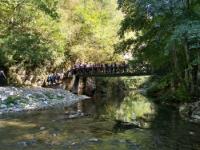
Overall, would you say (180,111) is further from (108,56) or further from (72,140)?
(108,56)

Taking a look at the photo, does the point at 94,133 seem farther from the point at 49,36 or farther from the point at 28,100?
the point at 49,36

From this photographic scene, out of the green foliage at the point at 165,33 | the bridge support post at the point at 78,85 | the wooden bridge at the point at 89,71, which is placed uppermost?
the green foliage at the point at 165,33

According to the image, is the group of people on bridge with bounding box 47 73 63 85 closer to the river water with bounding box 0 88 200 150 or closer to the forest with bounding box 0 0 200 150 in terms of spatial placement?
the forest with bounding box 0 0 200 150

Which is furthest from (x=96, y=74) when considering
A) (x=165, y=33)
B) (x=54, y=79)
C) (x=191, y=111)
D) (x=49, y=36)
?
(x=191, y=111)

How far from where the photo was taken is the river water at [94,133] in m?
17.4

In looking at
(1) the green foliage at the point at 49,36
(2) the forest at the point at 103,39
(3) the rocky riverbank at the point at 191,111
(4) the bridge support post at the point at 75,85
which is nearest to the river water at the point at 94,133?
(3) the rocky riverbank at the point at 191,111

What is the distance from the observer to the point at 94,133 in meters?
20.4

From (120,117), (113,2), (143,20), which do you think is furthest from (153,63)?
(113,2)

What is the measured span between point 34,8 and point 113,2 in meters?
81.6

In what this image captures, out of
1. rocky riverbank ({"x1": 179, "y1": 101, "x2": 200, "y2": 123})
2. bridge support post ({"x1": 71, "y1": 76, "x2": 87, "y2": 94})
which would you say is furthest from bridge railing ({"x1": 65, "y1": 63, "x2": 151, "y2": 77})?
rocky riverbank ({"x1": 179, "y1": 101, "x2": 200, "y2": 123})

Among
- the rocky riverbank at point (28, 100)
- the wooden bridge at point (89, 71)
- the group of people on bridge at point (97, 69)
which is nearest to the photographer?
the rocky riverbank at point (28, 100)

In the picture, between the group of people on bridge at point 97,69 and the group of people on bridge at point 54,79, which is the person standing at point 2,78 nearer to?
the group of people on bridge at point 54,79

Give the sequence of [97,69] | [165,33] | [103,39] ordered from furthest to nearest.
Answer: [103,39] → [97,69] → [165,33]

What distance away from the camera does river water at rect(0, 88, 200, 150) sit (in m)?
17.4
